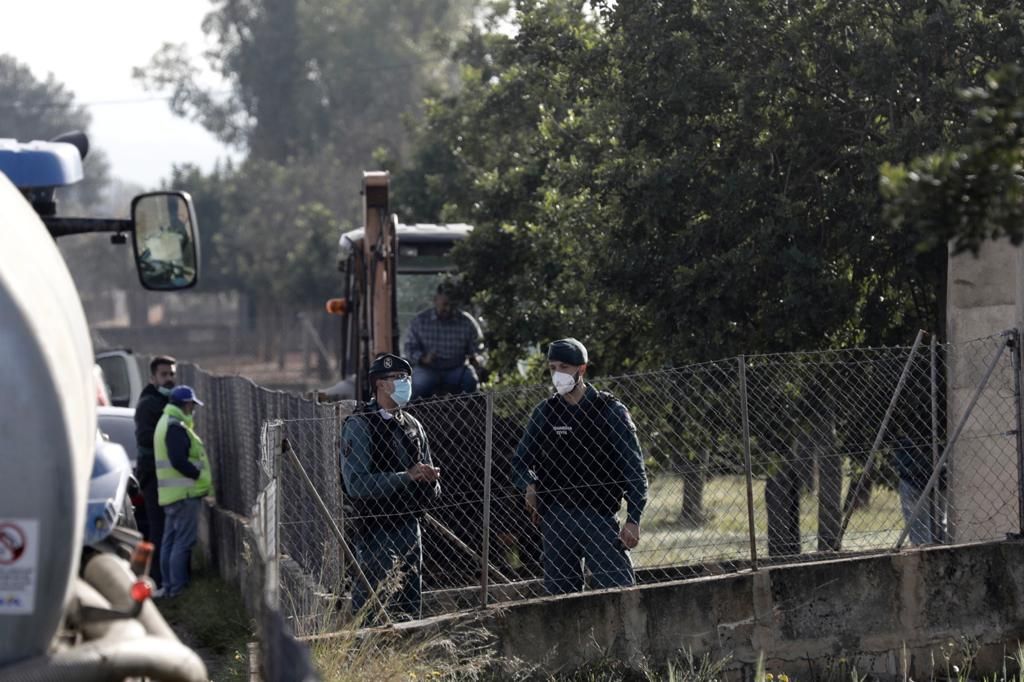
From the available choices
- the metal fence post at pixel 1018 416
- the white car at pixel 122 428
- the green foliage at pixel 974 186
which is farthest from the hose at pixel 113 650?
the white car at pixel 122 428

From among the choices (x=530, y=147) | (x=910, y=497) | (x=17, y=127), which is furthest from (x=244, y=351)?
(x=910, y=497)

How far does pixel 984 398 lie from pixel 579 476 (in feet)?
8.41

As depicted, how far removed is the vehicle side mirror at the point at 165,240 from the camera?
27.4 ft

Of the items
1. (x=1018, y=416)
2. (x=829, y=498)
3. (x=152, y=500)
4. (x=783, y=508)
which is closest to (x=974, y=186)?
(x=1018, y=416)

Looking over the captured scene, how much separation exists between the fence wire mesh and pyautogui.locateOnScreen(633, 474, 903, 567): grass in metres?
0.04

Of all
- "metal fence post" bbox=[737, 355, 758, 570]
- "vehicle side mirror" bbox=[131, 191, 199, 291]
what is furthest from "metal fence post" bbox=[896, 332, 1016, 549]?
"vehicle side mirror" bbox=[131, 191, 199, 291]

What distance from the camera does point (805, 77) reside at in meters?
12.0

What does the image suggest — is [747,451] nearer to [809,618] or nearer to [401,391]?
[809,618]

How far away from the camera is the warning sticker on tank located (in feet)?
12.8

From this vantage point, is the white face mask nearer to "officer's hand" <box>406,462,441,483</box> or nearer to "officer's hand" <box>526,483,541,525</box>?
"officer's hand" <box>526,483,541,525</box>

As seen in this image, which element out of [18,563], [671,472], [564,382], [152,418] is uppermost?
[564,382]

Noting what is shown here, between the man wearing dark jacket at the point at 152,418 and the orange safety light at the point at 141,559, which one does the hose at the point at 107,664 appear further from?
the man wearing dark jacket at the point at 152,418

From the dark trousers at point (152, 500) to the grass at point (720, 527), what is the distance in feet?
12.6

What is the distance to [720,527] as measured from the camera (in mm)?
12289
